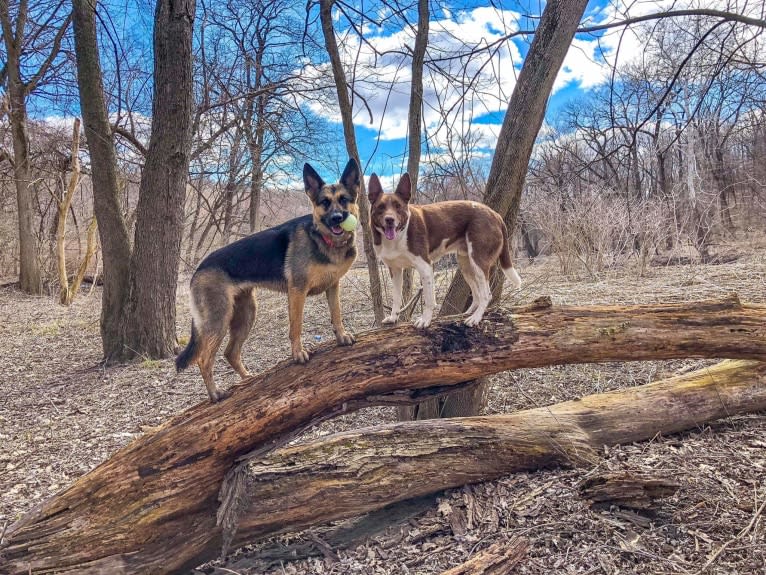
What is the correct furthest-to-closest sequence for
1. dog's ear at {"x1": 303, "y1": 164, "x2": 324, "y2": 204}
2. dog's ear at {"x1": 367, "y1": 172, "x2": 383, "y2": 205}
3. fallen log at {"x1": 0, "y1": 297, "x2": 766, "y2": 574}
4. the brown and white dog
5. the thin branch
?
the thin branch
dog's ear at {"x1": 367, "y1": 172, "x2": 383, "y2": 205}
the brown and white dog
dog's ear at {"x1": 303, "y1": 164, "x2": 324, "y2": 204}
fallen log at {"x1": 0, "y1": 297, "x2": 766, "y2": 574}

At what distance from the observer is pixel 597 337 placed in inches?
141

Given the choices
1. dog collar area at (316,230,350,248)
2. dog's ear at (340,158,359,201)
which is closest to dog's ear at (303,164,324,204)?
dog's ear at (340,158,359,201)

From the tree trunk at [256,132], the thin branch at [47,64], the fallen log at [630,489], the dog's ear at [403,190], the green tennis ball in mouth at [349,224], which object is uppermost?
the thin branch at [47,64]

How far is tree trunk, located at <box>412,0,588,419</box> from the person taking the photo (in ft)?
14.1

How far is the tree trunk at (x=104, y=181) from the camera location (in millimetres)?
7766

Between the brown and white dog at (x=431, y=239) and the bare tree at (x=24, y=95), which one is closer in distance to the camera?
the brown and white dog at (x=431, y=239)

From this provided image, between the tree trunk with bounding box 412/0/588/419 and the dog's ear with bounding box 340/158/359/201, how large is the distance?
1.51 metres

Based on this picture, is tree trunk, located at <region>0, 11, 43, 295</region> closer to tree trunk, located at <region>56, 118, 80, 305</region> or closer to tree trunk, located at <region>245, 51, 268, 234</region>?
tree trunk, located at <region>56, 118, 80, 305</region>

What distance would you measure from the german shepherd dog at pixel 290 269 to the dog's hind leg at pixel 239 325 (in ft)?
0.54

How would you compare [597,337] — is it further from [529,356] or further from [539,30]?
[539,30]

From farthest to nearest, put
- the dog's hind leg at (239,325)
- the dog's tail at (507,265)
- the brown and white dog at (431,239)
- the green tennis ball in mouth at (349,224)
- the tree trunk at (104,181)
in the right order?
the tree trunk at (104,181) < the dog's tail at (507,265) < the dog's hind leg at (239,325) < the brown and white dog at (431,239) < the green tennis ball in mouth at (349,224)

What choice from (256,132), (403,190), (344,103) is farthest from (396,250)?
(256,132)

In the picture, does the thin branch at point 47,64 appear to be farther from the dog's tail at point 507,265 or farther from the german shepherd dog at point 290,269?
the dog's tail at point 507,265

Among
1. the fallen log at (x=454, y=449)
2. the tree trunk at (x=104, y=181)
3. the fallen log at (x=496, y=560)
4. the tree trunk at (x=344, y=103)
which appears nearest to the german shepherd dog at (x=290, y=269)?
the fallen log at (x=454, y=449)
